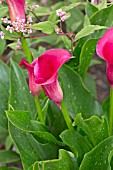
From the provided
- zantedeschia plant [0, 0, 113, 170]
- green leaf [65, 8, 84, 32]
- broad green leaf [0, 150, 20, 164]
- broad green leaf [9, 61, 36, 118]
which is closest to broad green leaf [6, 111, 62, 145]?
zantedeschia plant [0, 0, 113, 170]

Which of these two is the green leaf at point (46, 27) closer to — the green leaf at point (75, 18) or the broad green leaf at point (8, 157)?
the broad green leaf at point (8, 157)

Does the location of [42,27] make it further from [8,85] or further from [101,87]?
→ [101,87]

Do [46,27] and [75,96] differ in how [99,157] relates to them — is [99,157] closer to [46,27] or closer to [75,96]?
[75,96]

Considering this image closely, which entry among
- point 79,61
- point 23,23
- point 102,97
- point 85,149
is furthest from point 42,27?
point 102,97

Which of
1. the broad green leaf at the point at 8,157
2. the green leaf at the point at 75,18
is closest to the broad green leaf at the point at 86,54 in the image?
the broad green leaf at the point at 8,157

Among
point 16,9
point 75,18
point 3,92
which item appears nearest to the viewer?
point 16,9

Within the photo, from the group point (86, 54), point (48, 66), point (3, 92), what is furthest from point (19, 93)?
point (48, 66)
